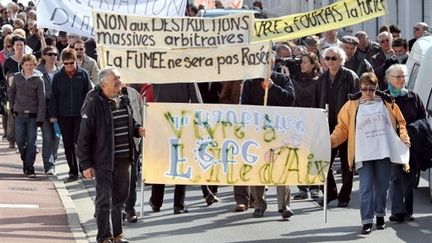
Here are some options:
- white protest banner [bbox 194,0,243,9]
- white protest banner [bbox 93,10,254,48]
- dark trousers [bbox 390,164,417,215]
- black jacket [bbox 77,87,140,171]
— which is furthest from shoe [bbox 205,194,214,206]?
white protest banner [bbox 194,0,243,9]

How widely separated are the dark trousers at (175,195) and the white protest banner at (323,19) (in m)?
2.03

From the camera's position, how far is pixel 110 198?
1238cm

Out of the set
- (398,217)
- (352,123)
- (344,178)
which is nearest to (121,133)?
(352,123)

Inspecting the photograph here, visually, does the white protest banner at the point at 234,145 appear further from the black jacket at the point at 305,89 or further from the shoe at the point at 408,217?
the black jacket at the point at 305,89

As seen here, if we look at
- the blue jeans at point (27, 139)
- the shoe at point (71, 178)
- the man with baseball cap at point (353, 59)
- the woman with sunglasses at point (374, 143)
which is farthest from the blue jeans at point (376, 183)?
the blue jeans at point (27, 139)

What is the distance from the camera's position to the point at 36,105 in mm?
18656

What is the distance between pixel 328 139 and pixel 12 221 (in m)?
3.46

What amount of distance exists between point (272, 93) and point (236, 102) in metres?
1.25

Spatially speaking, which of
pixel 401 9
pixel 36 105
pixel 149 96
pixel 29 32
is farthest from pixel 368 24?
pixel 149 96

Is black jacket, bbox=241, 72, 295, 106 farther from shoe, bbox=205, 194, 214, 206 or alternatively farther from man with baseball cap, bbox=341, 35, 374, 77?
man with baseball cap, bbox=341, 35, 374, 77

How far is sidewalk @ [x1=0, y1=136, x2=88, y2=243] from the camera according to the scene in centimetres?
1341

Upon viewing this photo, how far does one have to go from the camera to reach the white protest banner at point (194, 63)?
45.4ft

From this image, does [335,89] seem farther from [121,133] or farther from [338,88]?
[121,133]

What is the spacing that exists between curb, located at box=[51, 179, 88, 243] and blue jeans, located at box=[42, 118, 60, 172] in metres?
0.67
